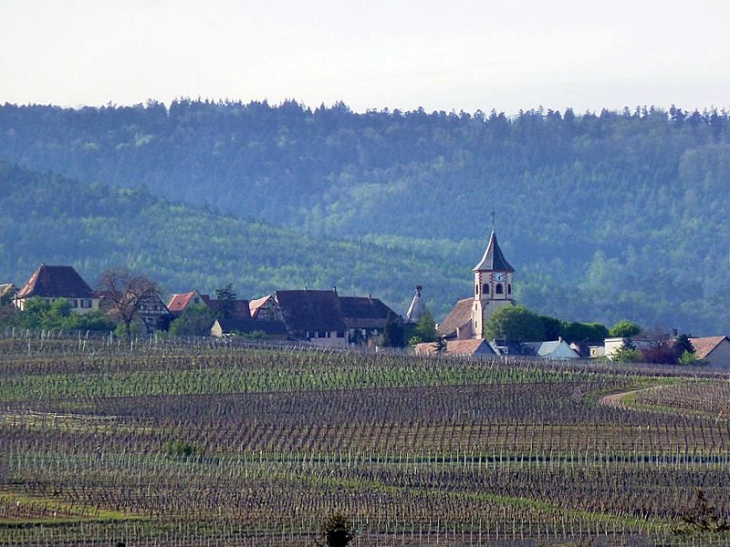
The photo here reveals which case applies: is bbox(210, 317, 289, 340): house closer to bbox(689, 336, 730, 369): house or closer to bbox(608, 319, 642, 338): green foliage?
bbox(608, 319, 642, 338): green foliage

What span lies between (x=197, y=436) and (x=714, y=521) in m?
32.3

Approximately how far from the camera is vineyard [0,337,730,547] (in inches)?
2594

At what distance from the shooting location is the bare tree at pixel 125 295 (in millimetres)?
140625

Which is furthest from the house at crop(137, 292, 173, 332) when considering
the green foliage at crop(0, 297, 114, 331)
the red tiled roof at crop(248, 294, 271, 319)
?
the green foliage at crop(0, 297, 114, 331)

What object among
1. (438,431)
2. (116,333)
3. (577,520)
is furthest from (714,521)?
(116,333)

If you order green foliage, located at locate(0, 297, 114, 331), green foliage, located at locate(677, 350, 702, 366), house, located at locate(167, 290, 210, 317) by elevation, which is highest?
house, located at locate(167, 290, 210, 317)

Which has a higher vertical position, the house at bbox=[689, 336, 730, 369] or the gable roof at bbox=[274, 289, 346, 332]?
the gable roof at bbox=[274, 289, 346, 332]

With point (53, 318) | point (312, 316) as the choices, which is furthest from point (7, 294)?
point (53, 318)

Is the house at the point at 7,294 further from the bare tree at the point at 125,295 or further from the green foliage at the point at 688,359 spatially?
the green foliage at the point at 688,359

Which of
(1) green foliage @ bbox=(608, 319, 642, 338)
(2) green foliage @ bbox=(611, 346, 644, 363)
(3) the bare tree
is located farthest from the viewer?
(1) green foliage @ bbox=(608, 319, 642, 338)

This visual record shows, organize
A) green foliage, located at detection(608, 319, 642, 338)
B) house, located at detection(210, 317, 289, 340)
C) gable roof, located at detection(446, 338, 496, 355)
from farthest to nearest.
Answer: green foliage, located at detection(608, 319, 642, 338), house, located at detection(210, 317, 289, 340), gable roof, located at detection(446, 338, 496, 355)

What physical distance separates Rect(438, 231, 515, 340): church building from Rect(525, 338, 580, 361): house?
11916 mm

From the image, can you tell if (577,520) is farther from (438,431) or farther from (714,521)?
(438,431)

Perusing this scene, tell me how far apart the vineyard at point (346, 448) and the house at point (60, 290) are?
26.9 m
